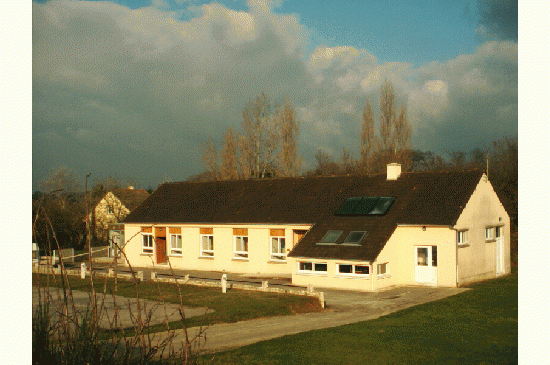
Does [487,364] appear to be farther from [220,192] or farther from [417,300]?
[220,192]

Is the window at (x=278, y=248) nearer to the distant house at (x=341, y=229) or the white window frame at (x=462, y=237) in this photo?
the distant house at (x=341, y=229)

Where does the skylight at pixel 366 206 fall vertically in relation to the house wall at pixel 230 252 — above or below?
above

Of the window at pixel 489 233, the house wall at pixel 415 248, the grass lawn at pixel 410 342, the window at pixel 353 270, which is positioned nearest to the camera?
the grass lawn at pixel 410 342

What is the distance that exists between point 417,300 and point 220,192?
58.1 feet

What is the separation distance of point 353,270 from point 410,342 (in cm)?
1048

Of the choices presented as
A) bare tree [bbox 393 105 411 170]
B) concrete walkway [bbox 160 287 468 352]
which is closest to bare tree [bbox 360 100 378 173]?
bare tree [bbox 393 105 411 170]

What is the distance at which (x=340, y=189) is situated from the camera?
3112cm

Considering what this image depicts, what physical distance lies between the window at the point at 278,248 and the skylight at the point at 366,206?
3811mm

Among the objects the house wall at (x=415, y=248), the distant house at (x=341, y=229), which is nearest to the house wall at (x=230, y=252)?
the distant house at (x=341, y=229)

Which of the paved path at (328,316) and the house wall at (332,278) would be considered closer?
the paved path at (328,316)

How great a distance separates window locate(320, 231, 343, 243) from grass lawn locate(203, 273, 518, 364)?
7036mm

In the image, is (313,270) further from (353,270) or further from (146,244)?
(146,244)

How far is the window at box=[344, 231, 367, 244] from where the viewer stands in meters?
24.7

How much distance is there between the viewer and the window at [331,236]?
25344 millimetres
